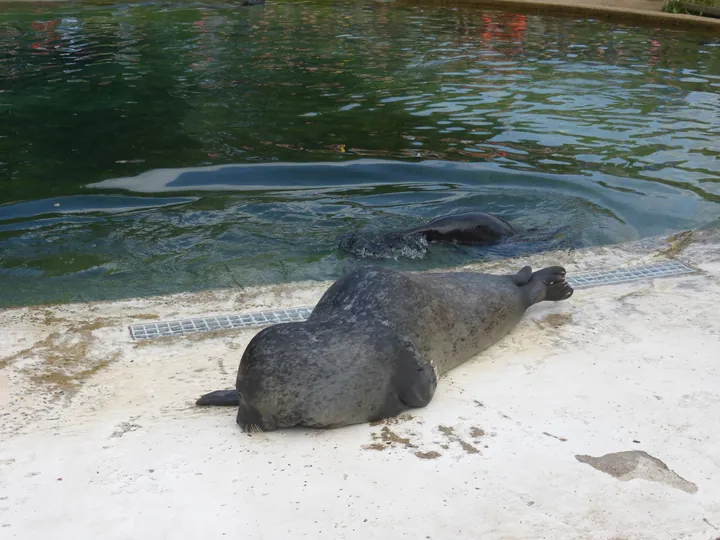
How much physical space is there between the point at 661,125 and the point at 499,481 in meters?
9.27

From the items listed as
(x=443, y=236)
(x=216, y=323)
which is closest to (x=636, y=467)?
(x=216, y=323)

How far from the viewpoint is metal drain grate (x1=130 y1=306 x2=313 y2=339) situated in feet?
17.5

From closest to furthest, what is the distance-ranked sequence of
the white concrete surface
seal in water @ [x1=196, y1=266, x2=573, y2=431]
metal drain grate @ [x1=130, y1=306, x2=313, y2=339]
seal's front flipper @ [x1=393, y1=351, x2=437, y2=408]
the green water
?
the white concrete surface, seal in water @ [x1=196, y1=266, x2=573, y2=431], seal's front flipper @ [x1=393, y1=351, x2=437, y2=408], metal drain grate @ [x1=130, y1=306, x2=313, y2=339], the green water

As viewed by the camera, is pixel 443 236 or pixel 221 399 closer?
pixel 221 399

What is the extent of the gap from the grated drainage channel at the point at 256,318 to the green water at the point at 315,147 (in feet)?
3.75

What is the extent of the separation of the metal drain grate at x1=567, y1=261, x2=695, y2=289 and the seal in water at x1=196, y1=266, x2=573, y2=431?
4.50 feet

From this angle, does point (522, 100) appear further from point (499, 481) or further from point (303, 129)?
point (499, 481)

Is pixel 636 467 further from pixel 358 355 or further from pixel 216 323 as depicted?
pixel 216 323

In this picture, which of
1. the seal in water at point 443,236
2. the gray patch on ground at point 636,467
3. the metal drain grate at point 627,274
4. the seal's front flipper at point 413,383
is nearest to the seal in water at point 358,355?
the seal's front flipper at point 413,383

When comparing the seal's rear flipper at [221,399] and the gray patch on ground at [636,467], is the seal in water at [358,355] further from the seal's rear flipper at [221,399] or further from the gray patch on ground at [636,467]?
the gray patch on ground at [636,467]

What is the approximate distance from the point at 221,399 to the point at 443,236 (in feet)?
11.9

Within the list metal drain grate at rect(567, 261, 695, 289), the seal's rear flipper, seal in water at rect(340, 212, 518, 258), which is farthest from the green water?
the seal's rear flipper

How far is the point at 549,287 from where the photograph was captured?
5.39 meters

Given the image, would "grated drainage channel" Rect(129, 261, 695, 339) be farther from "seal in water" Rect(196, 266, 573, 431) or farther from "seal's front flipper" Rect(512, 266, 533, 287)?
"seal in water" Rect(196, 266, 573, 431)
